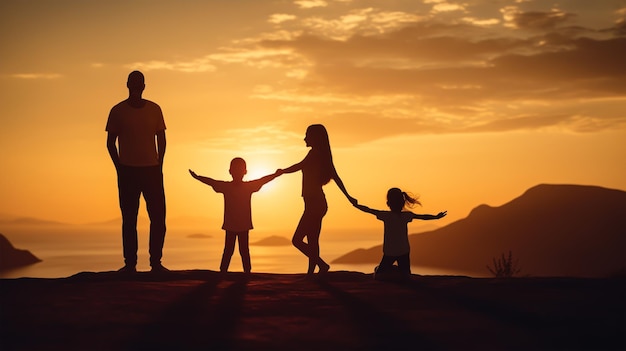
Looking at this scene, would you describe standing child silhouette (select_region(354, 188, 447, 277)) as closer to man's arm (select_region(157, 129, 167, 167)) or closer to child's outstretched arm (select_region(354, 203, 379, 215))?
child's outstretched arm (select_region(354, 203, 379, 215))

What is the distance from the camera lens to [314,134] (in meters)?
11.2

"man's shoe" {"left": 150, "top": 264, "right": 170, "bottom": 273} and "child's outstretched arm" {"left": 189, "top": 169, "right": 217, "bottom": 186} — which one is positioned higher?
"child's outstretched arm" {"left": 189, "top": 169, "right": 217, "bottom": 186}

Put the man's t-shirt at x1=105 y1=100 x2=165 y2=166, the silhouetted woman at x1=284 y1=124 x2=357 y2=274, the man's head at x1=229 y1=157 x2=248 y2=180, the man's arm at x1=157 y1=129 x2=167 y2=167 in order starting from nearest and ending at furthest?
1. the man's t-shirt at x1=105 y1=100 x2=165 y2=166
2. the man's arm at x1=157 y1=129 x2=167 y2=167
3. the silhouetted woman at x1=284 y1=124 x2=357 y2=274
4. the man's head at x1=229 y1=157 x2=248 y2=180

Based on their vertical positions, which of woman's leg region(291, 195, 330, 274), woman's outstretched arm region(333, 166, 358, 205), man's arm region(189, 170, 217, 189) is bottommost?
woman's leg region(291, 195, 330, 274)

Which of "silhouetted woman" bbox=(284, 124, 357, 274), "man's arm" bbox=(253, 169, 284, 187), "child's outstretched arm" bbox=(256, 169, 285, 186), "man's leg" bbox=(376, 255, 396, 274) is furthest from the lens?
"man's arm" bbox=(253, 169, 284, 187)

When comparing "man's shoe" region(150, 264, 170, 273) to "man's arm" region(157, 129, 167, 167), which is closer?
"man's arm" region(157, 129, 167, 167)

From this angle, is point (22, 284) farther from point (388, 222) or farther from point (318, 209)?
point (388, 222)

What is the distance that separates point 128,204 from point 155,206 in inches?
16.2

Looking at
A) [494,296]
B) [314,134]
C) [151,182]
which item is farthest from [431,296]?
[151,182]

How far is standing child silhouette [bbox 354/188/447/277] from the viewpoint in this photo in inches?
444

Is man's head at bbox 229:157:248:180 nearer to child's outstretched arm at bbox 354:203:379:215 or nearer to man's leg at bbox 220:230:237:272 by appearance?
man's leg at bbox 220:230:237:272

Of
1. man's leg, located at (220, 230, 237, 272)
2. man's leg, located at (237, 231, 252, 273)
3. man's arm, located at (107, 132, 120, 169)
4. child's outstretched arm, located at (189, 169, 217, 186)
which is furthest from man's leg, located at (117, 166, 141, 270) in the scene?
man's leg, located at (237, 231, 252, 273)

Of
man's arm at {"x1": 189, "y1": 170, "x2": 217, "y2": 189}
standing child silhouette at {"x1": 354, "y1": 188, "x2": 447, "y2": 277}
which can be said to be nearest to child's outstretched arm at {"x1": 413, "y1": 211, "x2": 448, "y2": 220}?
standing child silhouette at {"x1": 354, "y1": 188, "x2": 447, "y2": 277}

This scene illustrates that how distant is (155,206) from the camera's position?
11125 mm
